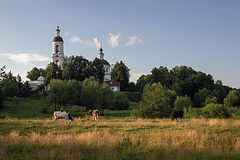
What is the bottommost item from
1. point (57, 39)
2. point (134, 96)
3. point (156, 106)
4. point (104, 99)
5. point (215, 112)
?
point (215, 112)

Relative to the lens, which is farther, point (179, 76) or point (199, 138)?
point (179, 76)

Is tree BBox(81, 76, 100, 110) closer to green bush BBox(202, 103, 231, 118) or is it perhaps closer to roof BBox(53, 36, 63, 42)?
green bush BBox(202, 103, 231, 118)

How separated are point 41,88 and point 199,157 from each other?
254ft

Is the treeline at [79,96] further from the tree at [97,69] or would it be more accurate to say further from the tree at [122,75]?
the tree at [122,75]

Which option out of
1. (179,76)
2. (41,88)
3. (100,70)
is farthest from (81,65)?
(179,76)

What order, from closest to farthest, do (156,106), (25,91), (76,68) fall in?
(156,106)
(25,91)
(76,68)

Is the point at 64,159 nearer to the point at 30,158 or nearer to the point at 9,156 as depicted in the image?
the point at 30,158

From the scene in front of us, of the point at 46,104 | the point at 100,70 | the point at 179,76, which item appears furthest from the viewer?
the point at 179,76

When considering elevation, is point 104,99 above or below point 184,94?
below

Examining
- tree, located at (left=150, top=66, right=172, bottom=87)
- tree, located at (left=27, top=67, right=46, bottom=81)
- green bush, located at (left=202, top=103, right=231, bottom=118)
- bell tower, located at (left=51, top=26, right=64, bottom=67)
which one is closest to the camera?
green bush, located at (left=202, top=103, right=231, bottom=118)

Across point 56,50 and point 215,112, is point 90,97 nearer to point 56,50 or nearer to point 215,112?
point 215,112

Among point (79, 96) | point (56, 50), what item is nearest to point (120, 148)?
point (79, 96)

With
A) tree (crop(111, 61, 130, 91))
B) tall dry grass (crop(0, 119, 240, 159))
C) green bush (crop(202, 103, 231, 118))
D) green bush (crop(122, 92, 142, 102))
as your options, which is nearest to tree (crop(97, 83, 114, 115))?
green bush (crop(202, 103, 231, 118))

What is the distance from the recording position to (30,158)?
30.7 ft
